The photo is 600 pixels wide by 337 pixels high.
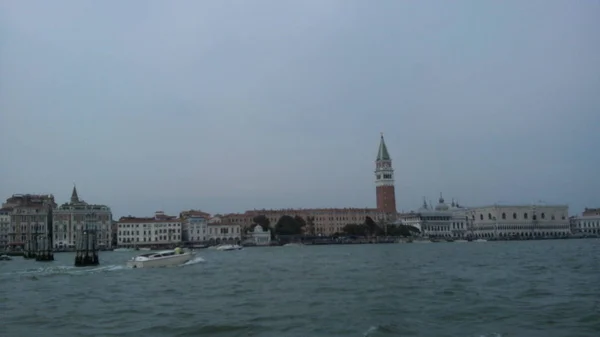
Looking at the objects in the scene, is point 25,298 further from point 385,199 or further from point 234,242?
point 385,199

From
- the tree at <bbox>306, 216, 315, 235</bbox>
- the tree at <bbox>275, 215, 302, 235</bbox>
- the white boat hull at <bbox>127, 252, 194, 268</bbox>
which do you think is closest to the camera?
the white boat hull at <bbox>127, 252, 194, 268</bbox>

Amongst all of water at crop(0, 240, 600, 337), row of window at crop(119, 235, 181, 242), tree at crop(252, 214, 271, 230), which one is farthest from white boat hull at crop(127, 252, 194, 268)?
tree at crop(252, 214, 271, 230)

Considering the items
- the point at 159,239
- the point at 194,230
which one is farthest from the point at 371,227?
the point at 159,239

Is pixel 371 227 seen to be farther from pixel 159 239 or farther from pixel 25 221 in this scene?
pixel 25 221

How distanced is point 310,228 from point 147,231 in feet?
79.2

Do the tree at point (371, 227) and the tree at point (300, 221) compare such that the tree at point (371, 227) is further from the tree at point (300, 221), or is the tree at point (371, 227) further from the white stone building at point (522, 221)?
the white stone building at point (522, 221)

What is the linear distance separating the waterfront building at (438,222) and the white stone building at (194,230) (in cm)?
3373

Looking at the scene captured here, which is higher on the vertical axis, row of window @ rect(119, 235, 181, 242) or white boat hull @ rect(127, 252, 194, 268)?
row of window @ rect(119, 235, 181, 242)

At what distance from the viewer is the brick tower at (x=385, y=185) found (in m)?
97.6

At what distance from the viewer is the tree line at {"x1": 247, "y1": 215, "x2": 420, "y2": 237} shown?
82625 mm

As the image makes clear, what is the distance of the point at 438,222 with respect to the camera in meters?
102

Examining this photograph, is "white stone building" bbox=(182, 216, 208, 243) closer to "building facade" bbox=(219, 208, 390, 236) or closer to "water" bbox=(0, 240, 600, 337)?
"building facade" bbox=(219, 208, 390, 236)

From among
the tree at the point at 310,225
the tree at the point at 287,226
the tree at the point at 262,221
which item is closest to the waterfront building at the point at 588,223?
the tree at the point at 310,225

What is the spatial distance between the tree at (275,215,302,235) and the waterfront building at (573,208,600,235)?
4699 cm
